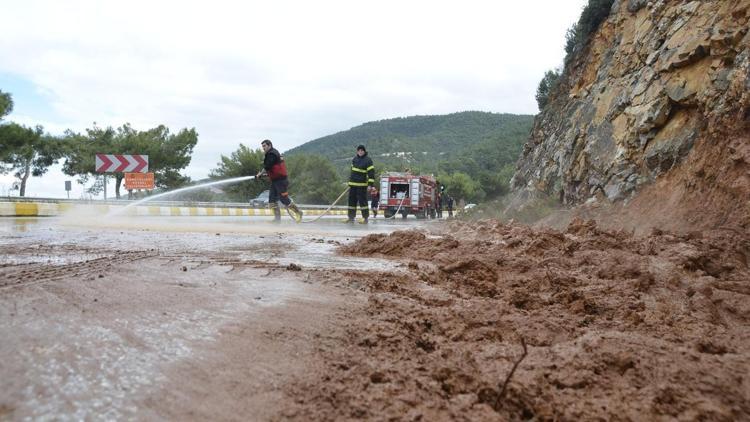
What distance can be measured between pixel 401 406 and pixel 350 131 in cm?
12407

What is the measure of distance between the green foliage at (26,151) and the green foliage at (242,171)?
39.6ft

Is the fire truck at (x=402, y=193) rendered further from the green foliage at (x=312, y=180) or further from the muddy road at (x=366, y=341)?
the muddy road at (x=366, y=341)

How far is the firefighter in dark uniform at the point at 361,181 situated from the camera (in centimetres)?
1403

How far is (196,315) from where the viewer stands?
2.63 meters

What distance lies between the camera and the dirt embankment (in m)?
1.81

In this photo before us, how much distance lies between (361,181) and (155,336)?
485 inches

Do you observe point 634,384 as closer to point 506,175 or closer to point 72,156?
point 72,156

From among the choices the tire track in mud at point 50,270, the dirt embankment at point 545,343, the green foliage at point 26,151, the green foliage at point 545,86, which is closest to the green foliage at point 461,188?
the green foliage at point 545,86

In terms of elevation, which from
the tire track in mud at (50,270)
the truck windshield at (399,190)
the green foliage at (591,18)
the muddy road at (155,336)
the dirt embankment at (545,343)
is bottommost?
the dirt embankment at (545,343)

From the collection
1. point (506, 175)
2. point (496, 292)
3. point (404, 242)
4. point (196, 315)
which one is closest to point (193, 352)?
point (196, 315)

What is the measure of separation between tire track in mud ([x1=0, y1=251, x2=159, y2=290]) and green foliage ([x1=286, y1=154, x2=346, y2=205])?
144 ft

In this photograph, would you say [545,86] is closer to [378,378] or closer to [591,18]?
[591,18]

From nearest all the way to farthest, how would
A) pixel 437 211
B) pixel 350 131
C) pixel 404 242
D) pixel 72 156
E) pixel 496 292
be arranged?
pixel 496 292, pixel 404 242, pixel 437 211, pixel 72 156, pixel 350 131

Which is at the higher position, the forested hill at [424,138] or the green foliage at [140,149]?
the forested hill at [424,138]
